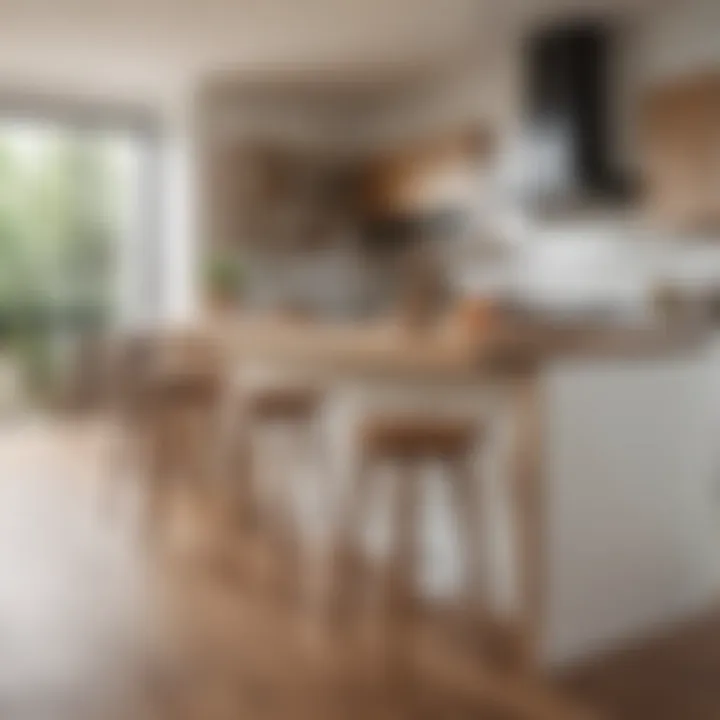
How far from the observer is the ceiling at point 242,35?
15.5 ft

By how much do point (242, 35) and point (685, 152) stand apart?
8.67ft

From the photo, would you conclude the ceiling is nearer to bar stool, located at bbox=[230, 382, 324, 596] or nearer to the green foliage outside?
the green foliage outside

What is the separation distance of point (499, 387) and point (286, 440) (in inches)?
64.6

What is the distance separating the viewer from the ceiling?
185 inches

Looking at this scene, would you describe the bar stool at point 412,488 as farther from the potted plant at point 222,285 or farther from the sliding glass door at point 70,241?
the sliding glass door at point 70,241

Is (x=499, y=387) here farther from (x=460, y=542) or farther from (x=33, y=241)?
(x=33, y=241)

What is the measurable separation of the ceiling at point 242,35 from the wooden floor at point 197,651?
273cm

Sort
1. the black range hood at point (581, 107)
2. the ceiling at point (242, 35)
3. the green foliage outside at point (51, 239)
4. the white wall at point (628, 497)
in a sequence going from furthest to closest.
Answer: the green foliage outside at point (51, 239)
the black range hood at point (581, 107)
the ceiling at point (242, 35)
the white wall at point (628, 497)

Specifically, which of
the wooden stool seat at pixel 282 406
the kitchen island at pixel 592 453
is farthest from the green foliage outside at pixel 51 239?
the kitchen island at pixel 592 453

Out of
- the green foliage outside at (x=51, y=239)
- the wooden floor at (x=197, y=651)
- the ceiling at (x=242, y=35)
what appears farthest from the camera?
the green foliage outside at (x=51, y=239)

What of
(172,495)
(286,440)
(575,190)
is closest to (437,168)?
(575,190)

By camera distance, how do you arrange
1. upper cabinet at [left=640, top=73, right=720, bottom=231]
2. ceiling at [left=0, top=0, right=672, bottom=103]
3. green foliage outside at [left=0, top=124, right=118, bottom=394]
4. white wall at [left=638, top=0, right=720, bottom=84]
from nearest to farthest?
upper cabinet at [left=640, top=73, right=720, bottom=231], white wall at [left=638, top=0, right=720, bottom=84], ceiling at [left=0, top=0, right=672, bottom=103], green foliage outside at [left=0, top=124, right=118, bottom=394]

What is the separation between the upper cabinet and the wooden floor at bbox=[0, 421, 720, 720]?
6.27ft

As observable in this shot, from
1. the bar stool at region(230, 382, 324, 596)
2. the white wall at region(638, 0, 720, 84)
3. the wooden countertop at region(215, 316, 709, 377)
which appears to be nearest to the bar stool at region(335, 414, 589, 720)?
the wooden countertop at region(215, 316, 709, 377)
